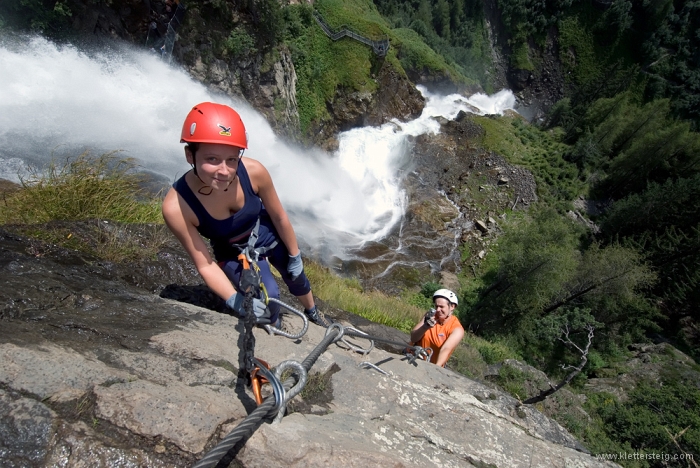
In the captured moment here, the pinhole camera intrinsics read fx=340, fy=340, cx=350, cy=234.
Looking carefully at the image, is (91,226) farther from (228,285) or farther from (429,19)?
(429,19)

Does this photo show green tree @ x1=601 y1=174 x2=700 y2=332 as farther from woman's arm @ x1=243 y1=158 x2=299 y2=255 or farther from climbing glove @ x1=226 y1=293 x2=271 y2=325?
climbing glove @ x1=226 y1=293 x2=271 y2=325

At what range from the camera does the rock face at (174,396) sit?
1512 millimetres

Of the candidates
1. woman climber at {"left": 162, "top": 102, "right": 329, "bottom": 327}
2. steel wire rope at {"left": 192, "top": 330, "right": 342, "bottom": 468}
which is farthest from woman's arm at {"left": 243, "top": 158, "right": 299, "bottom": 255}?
steel wire rope at {"left": 192, "top": 330, "right": 342, "bottom": 468}

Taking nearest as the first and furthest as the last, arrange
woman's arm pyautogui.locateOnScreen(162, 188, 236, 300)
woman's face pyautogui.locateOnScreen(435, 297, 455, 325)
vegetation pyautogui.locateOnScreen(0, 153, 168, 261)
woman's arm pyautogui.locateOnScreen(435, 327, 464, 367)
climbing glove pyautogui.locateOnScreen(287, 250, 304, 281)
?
woman's arm pyautogui.locateOnScreen(162, 188, 236, 300) < climbing glove pyautogui.locateOnScreen(287, 250, 304, 281) < vegetation pyautogui.locateOnScreen(0, 153, 168, 261) < woman's arm pyautogui.locateOnScreen(435, 327, 464, 367) < woman's face pyautogui.locateOnScreen(435, 297, 455, 325)

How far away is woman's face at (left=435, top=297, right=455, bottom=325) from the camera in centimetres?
470

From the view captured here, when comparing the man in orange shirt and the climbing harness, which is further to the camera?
the man in orange shirt

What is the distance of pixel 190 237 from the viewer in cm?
242

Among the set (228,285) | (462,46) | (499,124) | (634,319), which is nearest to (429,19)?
(462,46)

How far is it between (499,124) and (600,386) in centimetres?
2670

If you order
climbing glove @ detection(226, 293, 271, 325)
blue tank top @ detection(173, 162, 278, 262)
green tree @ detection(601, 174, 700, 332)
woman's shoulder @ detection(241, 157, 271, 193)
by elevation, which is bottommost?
climbing glove @ detection(226, 293, 271, 325)

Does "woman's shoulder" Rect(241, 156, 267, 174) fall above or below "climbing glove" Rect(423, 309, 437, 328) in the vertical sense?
above

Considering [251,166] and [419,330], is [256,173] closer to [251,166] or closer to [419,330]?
[251,166]

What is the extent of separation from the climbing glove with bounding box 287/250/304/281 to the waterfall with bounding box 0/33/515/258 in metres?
5.47

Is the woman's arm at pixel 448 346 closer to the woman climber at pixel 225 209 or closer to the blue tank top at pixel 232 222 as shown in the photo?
the woman climber at pixel 225 209
